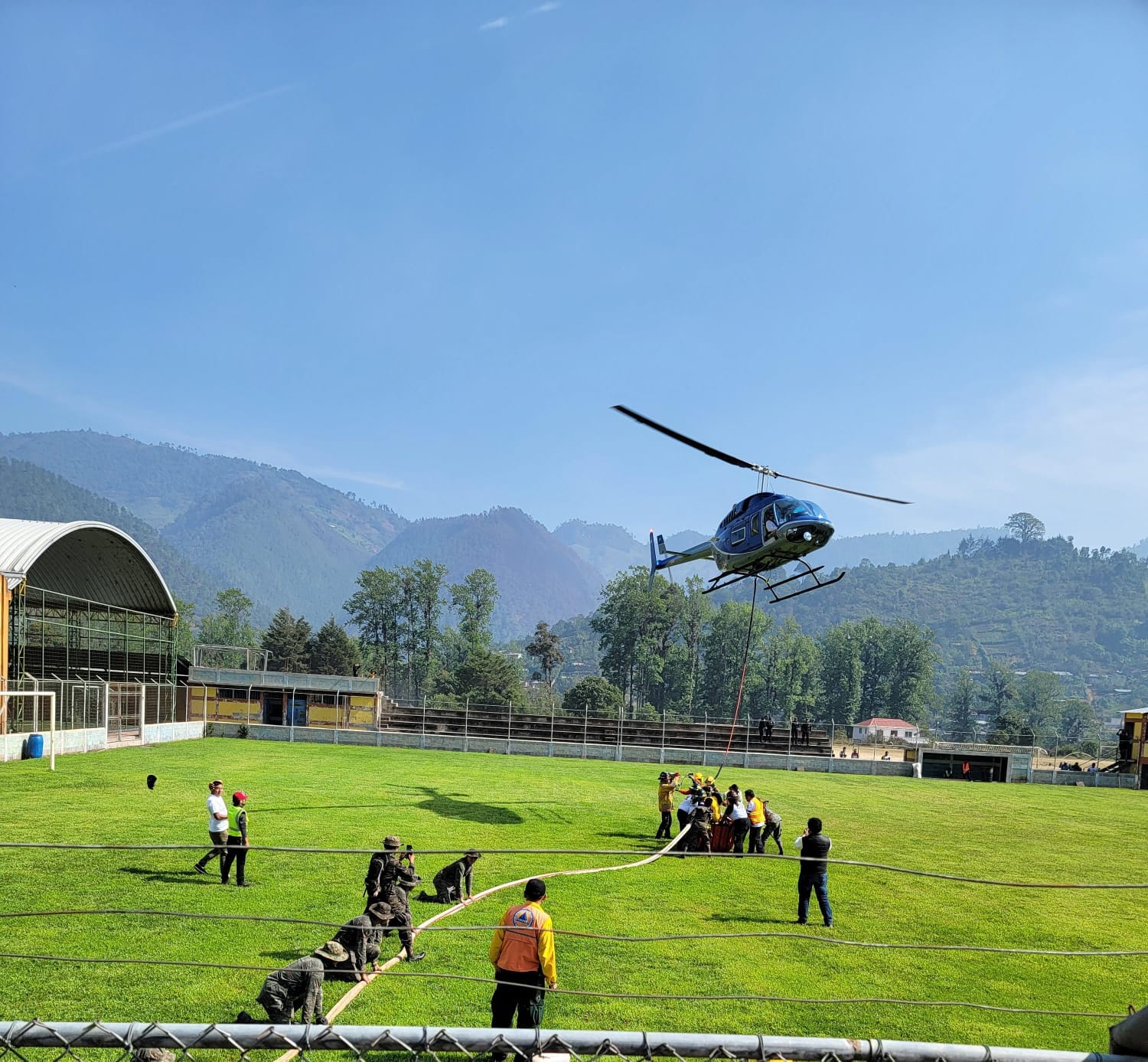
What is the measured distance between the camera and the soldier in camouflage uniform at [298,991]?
899 cm

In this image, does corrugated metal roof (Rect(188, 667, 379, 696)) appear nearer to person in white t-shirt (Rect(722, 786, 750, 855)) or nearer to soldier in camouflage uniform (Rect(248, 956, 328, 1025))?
person in white t-shirt (Rect(722, 786, 750, 855))

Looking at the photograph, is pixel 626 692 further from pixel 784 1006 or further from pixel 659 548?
pixel 784 1006

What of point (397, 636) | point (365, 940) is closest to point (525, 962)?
point (365, 940)

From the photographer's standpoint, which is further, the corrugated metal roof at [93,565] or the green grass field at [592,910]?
the corrugated metal roof at [93,565]

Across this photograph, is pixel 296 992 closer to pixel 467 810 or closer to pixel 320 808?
pixel 320 808

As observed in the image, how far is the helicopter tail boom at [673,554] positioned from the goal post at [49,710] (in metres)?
22.6

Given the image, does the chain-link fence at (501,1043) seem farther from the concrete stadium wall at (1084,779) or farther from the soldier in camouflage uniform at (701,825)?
the concrete stadium wall at (1084,779)

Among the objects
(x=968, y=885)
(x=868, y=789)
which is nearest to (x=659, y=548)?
(x=868, y=789)

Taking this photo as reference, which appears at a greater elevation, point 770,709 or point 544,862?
point 544,862

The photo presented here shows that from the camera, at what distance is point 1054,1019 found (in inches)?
446

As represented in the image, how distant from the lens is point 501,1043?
13.5 ft

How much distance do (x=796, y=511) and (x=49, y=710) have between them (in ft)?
96.7

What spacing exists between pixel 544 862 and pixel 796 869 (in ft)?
17.5

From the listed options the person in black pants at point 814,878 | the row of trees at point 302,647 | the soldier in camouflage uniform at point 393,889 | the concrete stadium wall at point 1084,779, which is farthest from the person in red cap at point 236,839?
the row of trees at point 302,647
